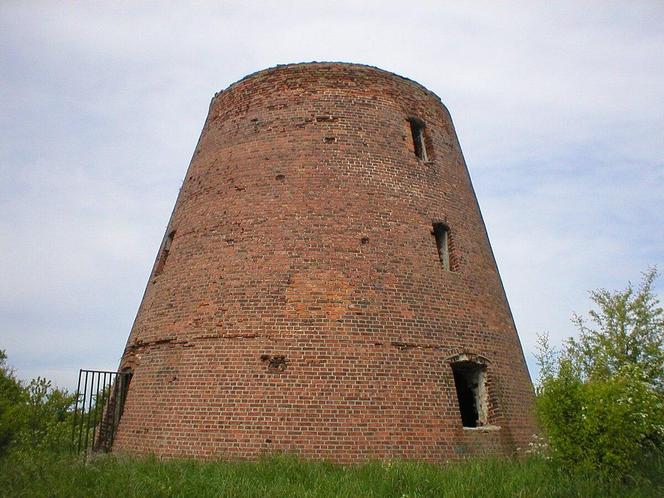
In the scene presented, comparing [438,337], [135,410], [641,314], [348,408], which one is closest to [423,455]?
[348,408]

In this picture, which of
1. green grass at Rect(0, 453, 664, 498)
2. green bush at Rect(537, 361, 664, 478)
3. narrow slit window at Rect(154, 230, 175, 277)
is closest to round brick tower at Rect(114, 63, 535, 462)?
narrow slit window at Rect(154, 230, 175, 277)

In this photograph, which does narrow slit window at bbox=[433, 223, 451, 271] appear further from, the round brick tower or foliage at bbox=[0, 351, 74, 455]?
foliage at bbox=[0, 351, 74, 455]

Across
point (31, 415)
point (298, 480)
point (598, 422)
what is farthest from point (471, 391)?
A: point (31, 415)

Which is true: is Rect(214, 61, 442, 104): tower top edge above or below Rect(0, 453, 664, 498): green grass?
above

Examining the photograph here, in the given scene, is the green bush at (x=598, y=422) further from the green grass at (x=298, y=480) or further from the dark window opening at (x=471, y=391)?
the dark window opening at (x=471, y=391)

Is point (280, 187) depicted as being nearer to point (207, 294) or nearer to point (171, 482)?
point (207, 294)

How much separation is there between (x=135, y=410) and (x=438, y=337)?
525cm

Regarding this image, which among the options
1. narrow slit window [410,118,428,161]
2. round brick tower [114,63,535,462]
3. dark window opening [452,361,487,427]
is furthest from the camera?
narrow slit window [410,118,428,161]

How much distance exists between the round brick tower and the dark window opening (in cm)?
3

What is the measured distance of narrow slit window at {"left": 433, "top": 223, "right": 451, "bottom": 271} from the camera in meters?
10.4

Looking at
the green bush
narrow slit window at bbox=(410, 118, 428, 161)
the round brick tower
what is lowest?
the green bush

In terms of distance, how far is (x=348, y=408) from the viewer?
825cm

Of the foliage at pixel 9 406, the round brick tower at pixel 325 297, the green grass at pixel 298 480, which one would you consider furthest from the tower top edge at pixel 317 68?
the foliage at pixel 9 406

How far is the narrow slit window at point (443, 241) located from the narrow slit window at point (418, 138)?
5.33 ft
